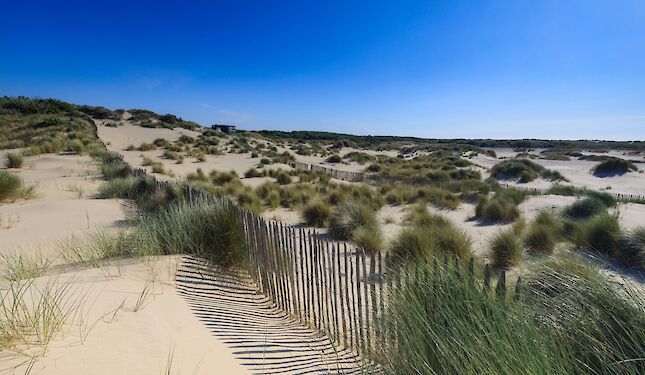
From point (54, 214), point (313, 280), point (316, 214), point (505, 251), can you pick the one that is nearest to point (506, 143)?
point (316, 214)

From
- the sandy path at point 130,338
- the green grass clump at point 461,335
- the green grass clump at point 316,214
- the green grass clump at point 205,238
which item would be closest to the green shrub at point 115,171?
the green grass clump at point 316,214

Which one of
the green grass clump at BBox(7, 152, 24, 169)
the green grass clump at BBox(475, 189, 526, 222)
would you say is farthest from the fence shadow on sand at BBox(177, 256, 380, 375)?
the green grass clump at BBox(7, 152, 24, 169)

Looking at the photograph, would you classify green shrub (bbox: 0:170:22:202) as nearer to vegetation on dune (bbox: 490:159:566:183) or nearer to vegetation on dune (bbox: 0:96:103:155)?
vegetation on dune (bbox: 0:96:103:155)

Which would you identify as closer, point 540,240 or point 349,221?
point 540,240

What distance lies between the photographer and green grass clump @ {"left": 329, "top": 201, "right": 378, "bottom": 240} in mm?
9477

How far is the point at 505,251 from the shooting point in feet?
23.2

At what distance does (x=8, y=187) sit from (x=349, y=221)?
11.2m

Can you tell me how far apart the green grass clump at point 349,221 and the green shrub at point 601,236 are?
15.5 ft

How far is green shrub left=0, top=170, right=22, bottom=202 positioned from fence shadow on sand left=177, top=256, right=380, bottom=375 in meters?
9.80

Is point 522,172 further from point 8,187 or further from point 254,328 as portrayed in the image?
point 8,187

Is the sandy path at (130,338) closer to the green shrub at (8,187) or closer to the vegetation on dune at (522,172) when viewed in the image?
the green shrub at (8,187)

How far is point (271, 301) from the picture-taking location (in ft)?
17.7

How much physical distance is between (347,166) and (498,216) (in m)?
23.7

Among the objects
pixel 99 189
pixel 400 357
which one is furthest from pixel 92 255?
pixel 99 189
